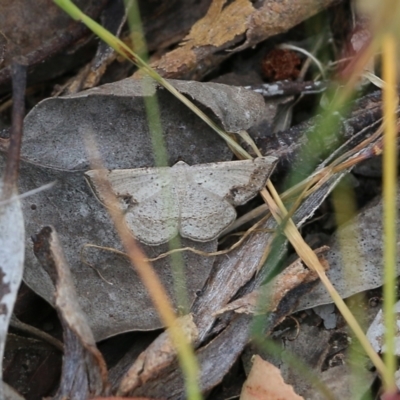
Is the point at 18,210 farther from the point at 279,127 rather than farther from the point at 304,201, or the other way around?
the point at 279,127

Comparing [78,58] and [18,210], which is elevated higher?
[78,58]

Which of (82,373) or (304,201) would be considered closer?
(82,373)

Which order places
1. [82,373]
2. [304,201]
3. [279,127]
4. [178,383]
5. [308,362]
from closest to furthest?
[82,373], [178,383], [308,362], [304,201], [279,127]

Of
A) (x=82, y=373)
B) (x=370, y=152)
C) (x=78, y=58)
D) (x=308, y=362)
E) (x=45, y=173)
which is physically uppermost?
(x=78, y=58)

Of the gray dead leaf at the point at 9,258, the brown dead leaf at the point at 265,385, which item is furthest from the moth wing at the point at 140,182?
the brown dead leaf at the point at 265,385

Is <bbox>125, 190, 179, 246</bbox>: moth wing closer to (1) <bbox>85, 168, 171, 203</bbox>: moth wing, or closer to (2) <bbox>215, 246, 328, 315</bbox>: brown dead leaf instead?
(1) <bbox>85, 168, 171, 203</bbox>: moth wing

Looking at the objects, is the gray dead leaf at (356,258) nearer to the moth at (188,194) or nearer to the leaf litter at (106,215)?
the leaf litter at (106,215)

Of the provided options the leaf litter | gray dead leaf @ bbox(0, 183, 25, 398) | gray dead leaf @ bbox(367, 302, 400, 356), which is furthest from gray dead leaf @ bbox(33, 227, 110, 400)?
gray dead leaf @ bbox(367, 302, 400, 356)

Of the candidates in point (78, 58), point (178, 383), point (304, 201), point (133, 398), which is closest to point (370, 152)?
point (304, 201)
